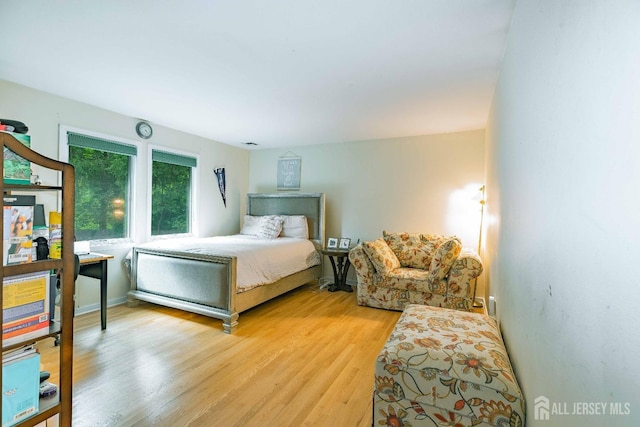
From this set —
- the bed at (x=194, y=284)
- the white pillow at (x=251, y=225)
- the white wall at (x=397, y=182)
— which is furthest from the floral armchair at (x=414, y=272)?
the white pillow at (x=251, y=225)

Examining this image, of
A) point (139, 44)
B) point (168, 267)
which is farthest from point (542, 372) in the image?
point (168, 267)

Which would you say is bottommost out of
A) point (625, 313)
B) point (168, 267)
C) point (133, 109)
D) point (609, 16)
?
point (168, 267)

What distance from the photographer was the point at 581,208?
73cm

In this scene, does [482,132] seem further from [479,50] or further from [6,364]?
[6,364]

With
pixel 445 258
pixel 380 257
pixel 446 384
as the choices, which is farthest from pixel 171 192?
pixel 446 384

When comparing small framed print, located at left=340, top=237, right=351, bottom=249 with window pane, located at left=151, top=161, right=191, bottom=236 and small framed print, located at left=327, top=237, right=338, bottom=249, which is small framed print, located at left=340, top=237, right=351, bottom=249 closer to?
small framed print, located at left=327, top=237, right=338, bottom=249

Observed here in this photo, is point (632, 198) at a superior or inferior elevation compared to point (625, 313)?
superior

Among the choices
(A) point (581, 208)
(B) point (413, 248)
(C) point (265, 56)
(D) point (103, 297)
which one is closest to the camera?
(A) point (581, 208)

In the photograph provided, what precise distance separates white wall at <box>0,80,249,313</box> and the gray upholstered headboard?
0.40 m

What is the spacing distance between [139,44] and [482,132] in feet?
12.8

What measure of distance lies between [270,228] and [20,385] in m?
3.56

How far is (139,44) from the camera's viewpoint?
2031 millimetres

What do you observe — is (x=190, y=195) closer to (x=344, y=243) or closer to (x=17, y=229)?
(x=344, y=243)

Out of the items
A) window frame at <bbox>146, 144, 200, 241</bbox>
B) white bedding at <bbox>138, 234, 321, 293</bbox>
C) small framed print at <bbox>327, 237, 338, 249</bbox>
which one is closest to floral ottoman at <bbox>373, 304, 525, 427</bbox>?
white bedding at <bbox>138, 234, 321, 293</bbox>
